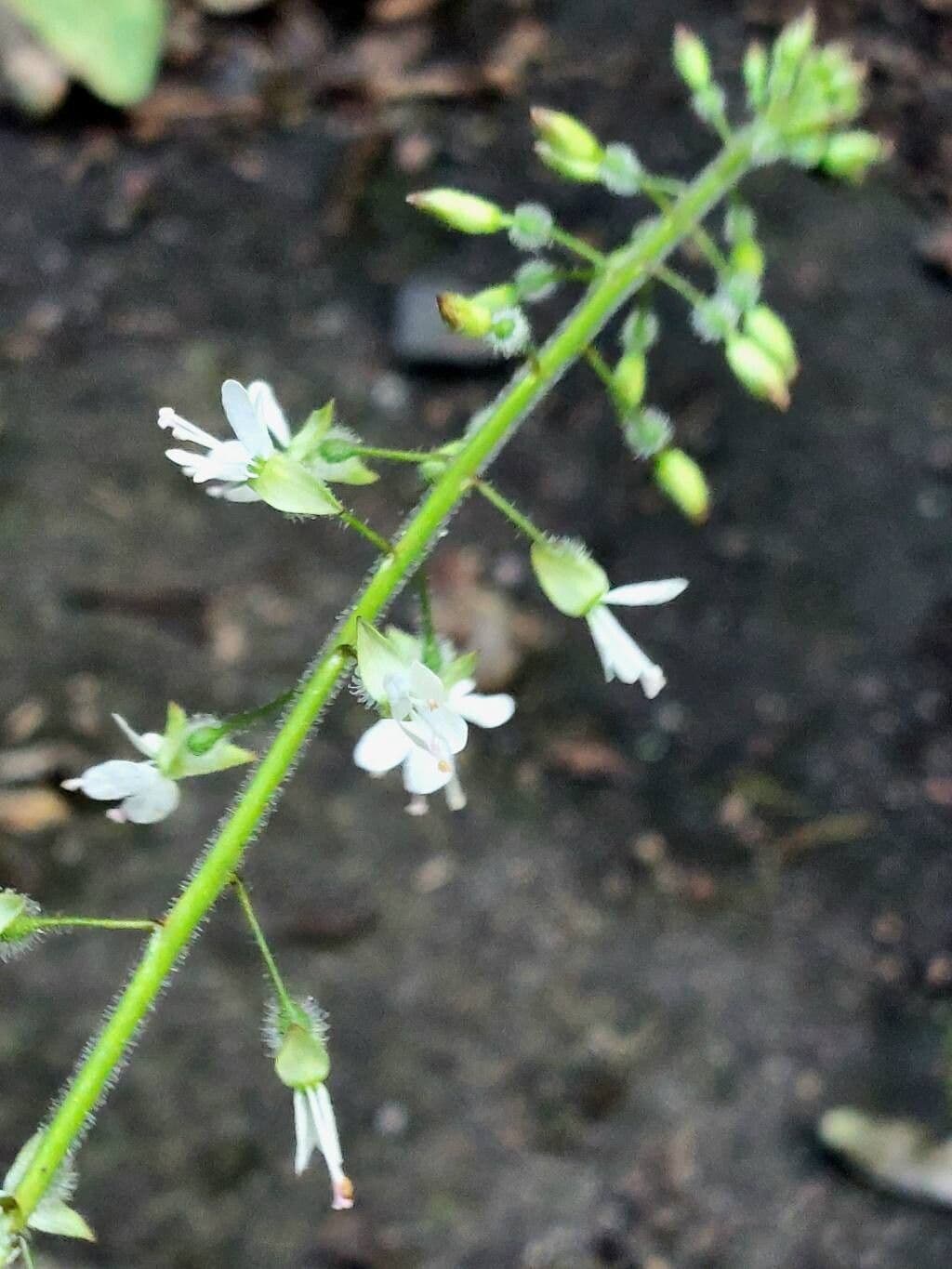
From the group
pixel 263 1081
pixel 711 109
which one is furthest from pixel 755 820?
pixel 711 109

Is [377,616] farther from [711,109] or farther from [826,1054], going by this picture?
[826,1054]

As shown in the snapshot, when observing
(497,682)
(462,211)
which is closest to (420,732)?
(462,211)

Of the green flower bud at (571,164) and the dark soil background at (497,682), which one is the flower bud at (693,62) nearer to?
the green flower bud at (571,164)

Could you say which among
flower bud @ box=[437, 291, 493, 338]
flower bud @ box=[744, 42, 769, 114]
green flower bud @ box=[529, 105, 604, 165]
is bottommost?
flower bud @ box=[437, 291, 493, 338]

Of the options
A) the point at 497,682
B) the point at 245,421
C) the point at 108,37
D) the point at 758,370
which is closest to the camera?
the point at 245,421

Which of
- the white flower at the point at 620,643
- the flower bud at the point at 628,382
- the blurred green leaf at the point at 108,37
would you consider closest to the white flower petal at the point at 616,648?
the white flower at the point at 620,643

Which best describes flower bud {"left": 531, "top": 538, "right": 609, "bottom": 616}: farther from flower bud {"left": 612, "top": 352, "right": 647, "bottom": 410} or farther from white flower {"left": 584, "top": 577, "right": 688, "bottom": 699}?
flower bud {"left": 612, "top": 352, "right": 647, "bottom": 410}

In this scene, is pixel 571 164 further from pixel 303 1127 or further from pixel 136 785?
pixel 303 1127

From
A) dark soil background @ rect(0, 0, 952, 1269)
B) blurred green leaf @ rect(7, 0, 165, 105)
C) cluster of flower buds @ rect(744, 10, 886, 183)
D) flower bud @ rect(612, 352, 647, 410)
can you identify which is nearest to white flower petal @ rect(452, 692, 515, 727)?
flower bud @ rect(612, 352, 647, 410)
